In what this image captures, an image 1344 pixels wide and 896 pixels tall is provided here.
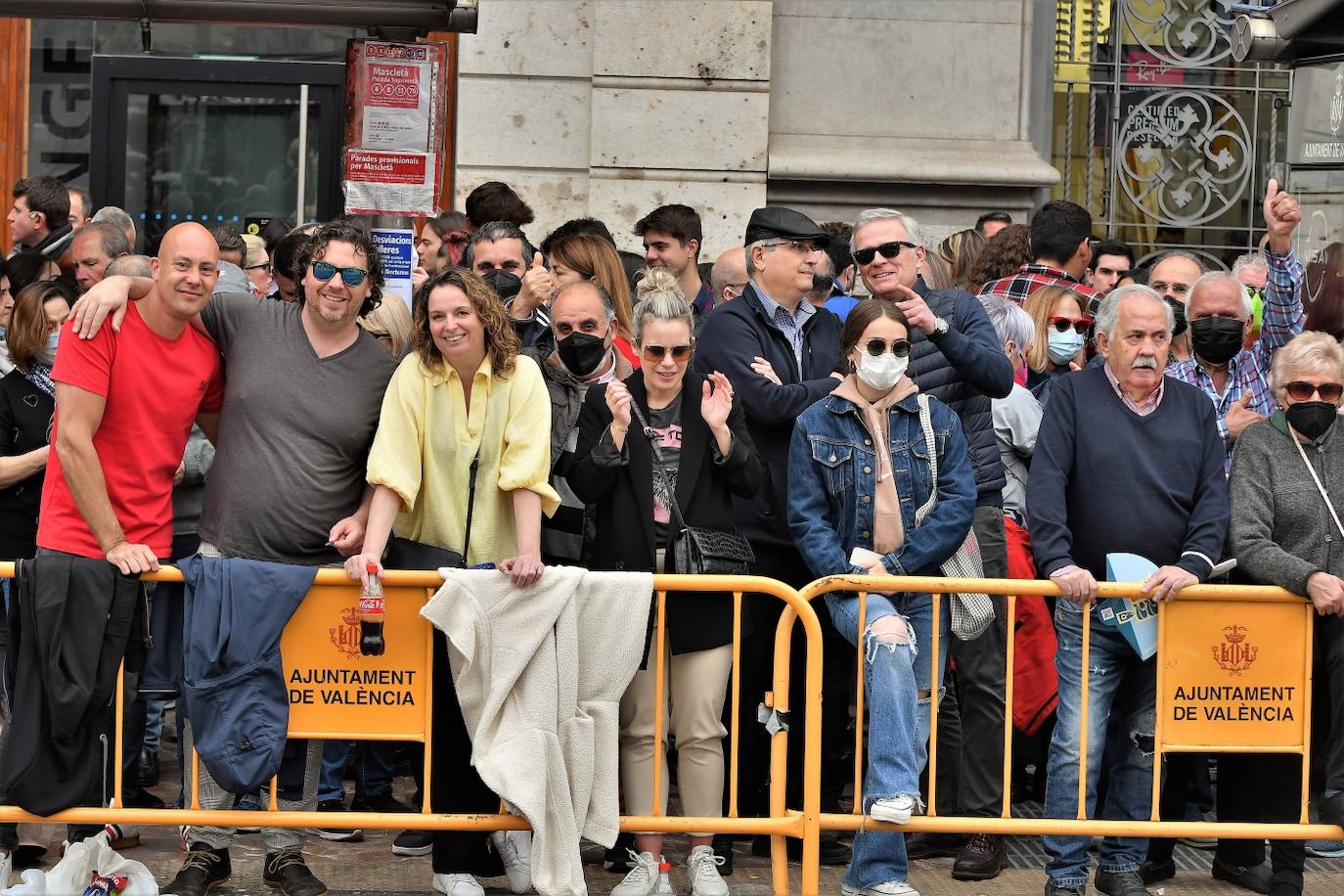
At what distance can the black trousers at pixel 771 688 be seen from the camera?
23.4ft

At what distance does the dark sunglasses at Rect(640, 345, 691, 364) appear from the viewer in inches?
269

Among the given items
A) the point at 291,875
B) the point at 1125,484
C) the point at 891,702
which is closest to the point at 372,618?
the point at 291,875

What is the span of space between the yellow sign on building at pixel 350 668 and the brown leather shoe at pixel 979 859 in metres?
2.13

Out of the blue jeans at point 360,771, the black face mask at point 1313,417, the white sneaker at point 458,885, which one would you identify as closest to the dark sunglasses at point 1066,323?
the black face mask at point 1313,417

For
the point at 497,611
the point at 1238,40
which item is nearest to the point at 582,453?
the point at 497,611

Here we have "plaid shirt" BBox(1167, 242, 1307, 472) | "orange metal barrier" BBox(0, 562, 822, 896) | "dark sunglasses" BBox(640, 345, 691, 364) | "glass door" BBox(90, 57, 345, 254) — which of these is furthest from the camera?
"glass door" BBox(90, 57, 345, 254)

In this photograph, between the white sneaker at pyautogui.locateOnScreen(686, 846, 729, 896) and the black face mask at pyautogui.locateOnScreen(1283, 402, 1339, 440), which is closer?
the white sneaker at pyautogui.locateOnScreen(686, 846, 729, 896)

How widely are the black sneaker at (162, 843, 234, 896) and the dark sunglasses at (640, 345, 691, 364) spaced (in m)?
2.34

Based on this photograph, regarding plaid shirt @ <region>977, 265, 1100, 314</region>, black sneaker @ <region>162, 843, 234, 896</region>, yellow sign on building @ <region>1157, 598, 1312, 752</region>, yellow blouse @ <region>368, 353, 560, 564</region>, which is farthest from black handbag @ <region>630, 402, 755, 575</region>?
plaid shirt @ <region>977, 265, 1100, 314</region>

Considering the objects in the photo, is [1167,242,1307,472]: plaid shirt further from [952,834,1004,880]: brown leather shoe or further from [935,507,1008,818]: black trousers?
[952,834,1004,880]: brown leather shoe

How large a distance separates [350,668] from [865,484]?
1942 millimetres

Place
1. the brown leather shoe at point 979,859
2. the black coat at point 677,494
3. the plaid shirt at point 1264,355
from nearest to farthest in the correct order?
the black coat at point 677,494 → the brown leather shoe at point 979,859 → the plaid shirt at point 1264,355

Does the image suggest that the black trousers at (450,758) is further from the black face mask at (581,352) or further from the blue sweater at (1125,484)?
the blue sweater at (1125,484)

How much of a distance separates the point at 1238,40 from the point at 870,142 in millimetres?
3584
